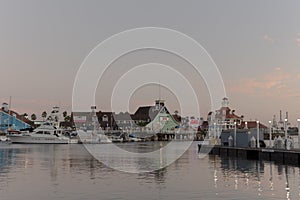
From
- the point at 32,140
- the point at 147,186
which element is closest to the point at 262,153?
the point at 147,186

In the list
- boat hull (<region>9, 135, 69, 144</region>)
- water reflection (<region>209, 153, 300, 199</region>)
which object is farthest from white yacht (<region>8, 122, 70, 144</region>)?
water reflection (<region>209, 153, 300, 199</region>)

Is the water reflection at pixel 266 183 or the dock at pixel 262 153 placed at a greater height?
the dock at pixel 262 153

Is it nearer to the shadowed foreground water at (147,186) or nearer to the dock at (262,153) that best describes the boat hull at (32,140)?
the dock at (262,153)

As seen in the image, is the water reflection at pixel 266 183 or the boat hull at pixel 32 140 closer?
the water reflection at pixel 266 183

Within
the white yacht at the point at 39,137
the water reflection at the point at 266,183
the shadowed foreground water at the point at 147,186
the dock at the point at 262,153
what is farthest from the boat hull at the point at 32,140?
the water reflection at the point at 266,183

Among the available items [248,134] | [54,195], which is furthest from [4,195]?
[248,134]

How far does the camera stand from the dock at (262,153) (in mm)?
47006

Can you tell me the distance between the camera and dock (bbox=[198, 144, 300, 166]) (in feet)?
154

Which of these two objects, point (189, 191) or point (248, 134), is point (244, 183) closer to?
point (189, 191)

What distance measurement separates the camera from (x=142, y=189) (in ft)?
88.2

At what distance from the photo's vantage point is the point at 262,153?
55.1 m

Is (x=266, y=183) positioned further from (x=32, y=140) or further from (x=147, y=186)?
(x=32, y=140)

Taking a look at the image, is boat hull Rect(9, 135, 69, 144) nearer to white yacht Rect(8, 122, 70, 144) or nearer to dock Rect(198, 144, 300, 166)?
white yacht Rect(8, 122, 70, 144)

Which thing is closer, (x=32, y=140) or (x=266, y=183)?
(x=266, y=183)
